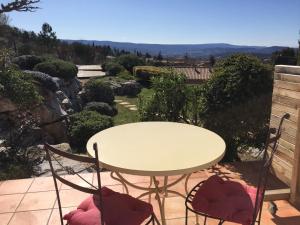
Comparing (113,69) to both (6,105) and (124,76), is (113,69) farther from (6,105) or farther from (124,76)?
(6,105)

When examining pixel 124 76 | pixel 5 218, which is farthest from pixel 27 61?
pixel 5 218

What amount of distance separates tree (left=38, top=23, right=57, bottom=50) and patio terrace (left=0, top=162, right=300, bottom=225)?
20.8 m

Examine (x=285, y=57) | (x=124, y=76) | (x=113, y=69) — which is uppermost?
(x=285, y=57)

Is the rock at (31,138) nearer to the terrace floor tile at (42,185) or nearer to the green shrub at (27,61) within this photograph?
the terrace floor tile at (42,185)

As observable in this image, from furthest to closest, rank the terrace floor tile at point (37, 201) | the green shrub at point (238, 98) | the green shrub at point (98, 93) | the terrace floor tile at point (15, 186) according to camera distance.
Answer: the green shrub at point (98, 93)
the green shrub at point (238, 98)
the terrace floor tile at point (15, 186)
the terrace floor tile at point (37, 201)

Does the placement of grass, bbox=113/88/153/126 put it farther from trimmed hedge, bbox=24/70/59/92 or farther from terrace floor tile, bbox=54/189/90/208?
terrace floor tile, bbox=54/189/90/208

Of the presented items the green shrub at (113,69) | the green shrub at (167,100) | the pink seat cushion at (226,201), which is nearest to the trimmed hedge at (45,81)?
the green shrub at (167,100)

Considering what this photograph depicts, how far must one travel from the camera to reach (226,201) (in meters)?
1.89

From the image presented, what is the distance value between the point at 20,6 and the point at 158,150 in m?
8.77

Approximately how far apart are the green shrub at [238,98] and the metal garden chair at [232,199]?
209cm

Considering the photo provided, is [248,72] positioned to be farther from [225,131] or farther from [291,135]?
[291,135]

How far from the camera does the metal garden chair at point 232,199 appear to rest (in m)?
1.74

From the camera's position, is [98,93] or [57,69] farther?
[98,93]

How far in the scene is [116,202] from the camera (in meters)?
1.83
